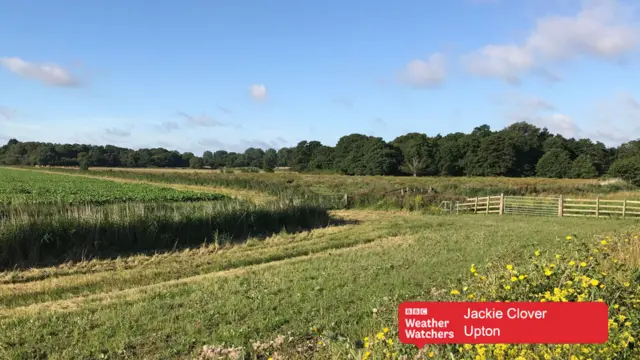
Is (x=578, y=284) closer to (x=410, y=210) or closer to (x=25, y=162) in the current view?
(x=410, y=210)

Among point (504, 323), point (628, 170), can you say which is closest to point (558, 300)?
point (504, 323)

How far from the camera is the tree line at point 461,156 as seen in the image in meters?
81.9

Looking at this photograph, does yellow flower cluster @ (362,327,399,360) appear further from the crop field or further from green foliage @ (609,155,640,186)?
green foliage @ (609,155,640,186)

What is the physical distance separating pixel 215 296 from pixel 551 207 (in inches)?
946

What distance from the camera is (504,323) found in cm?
312

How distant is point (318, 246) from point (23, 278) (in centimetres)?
721

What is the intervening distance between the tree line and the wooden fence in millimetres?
41845

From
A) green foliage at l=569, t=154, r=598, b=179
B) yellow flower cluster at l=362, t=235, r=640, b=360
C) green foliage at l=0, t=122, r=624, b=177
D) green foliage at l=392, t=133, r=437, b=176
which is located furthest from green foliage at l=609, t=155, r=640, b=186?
yellow flower cluster at l=362, t=235, r=640, b=360

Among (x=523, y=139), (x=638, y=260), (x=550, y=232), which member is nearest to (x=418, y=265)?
(x=638, y=260)

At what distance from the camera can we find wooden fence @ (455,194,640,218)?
23.1 meters

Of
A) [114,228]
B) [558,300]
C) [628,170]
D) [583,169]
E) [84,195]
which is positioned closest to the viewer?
[558,300]

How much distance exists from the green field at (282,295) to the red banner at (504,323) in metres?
0.09

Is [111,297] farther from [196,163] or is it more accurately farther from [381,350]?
[196,163]

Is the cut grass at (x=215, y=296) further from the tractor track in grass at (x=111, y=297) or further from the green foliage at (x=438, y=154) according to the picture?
the green foliage at (x=438, y=154)
